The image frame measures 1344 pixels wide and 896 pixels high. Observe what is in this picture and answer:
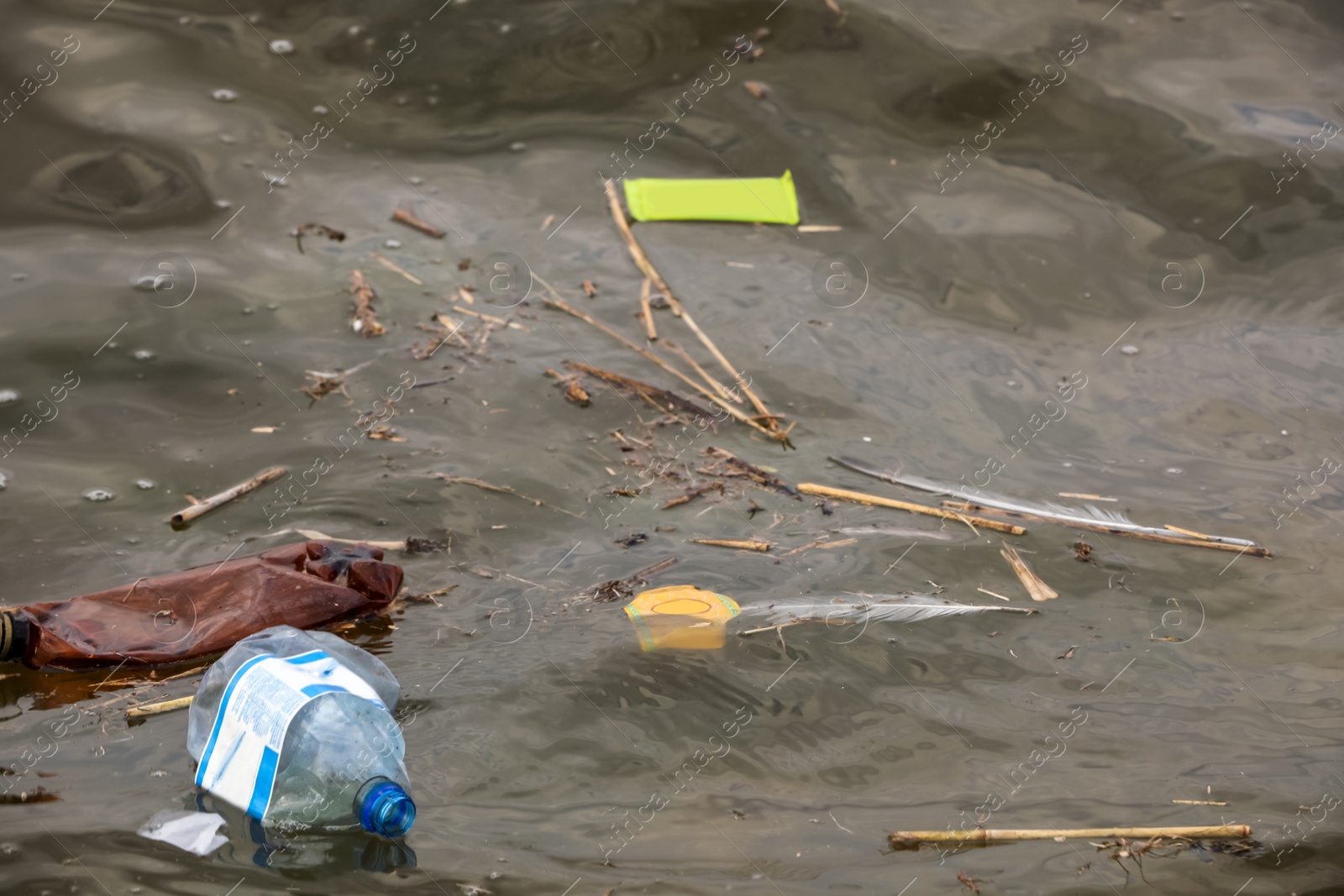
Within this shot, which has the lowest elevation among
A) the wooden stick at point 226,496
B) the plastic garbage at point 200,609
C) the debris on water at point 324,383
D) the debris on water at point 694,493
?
the debris on water at point 694,493

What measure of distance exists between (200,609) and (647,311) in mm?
1839

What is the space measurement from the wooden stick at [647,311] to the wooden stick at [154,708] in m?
1.93

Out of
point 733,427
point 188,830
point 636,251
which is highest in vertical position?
point 188,830

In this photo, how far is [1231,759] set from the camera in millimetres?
2260

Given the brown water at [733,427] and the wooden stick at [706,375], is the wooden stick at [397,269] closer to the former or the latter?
the brown water at [733,427]

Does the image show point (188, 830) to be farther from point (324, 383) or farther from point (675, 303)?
point (675, 303)

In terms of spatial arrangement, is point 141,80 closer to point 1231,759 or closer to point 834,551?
point 834,551

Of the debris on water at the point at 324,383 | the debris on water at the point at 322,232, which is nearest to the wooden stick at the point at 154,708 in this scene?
the debris on water at the point at 324,383

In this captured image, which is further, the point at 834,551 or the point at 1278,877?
the point at 834,551

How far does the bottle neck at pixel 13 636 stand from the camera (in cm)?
225

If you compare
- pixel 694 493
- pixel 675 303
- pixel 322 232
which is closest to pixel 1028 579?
pixel 694 493

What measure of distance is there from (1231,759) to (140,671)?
216cm

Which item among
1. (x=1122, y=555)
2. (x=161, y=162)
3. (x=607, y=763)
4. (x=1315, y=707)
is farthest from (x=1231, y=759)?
(x=161, y=162)

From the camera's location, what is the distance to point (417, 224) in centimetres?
413
